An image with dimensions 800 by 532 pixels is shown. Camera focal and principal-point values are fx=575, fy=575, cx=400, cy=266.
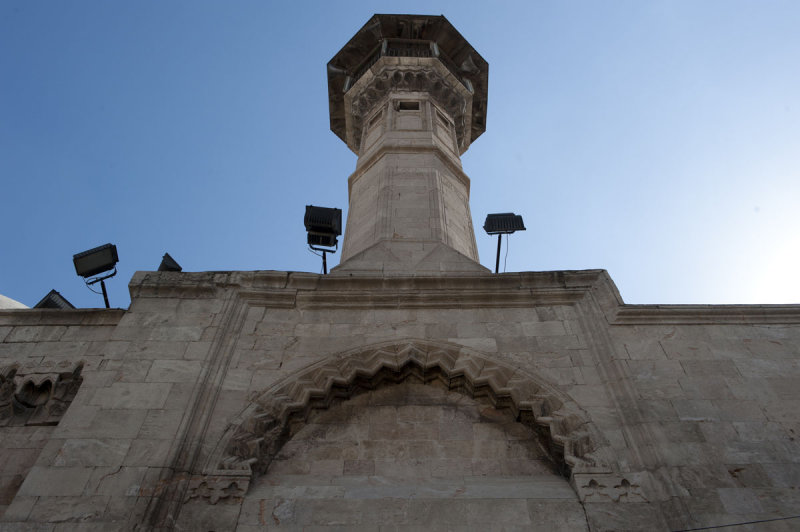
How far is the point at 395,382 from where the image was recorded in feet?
20.8

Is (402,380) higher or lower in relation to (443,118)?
lower

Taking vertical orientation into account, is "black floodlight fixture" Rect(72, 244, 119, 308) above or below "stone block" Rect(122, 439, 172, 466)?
above

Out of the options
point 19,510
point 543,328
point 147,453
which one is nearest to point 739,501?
point 543,328

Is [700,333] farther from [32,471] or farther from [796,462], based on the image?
[32,471]

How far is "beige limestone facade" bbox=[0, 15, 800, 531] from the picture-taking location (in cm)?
477

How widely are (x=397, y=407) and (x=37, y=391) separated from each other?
382cm

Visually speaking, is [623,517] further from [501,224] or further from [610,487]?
[501,224]

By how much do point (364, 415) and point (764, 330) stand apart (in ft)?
15.2

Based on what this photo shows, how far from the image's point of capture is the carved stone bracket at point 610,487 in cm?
480

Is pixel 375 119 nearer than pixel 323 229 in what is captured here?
No

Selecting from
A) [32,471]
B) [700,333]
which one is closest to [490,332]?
[700,333]

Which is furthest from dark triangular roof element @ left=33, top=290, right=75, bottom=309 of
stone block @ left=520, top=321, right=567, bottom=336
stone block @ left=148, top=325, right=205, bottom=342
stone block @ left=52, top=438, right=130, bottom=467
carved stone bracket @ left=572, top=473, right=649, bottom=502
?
carved stone bracket @ left=572, top=473, right=649, bottom=502

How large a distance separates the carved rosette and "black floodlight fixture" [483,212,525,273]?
5.70 metres

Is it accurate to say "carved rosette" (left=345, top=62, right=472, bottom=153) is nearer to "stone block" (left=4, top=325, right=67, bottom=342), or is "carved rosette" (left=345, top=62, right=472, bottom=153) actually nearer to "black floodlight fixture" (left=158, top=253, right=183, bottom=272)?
"black floodlight fixture" (left=158, top=253, right=183, bottom=272)
